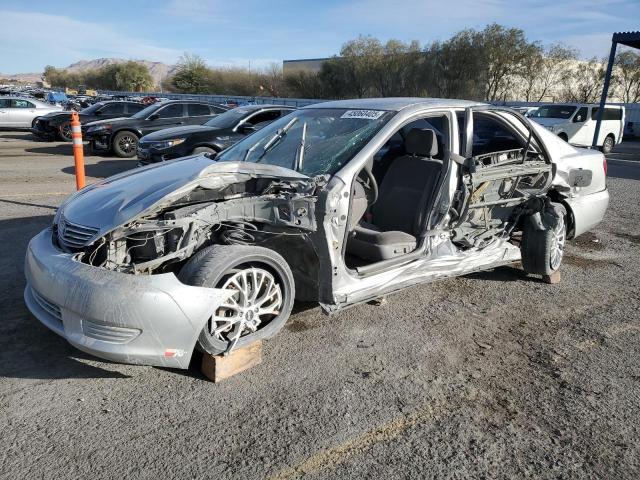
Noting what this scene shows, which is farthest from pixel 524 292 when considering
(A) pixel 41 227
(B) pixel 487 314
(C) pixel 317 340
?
(A) pixel 41 227

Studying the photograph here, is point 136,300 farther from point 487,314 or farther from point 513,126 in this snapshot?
point 513,126

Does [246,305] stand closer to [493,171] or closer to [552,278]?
[493,171]

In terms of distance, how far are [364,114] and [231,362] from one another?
87.8 inches

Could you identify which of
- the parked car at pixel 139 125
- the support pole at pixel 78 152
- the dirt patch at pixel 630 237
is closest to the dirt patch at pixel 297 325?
the support pole at pixel 78 152

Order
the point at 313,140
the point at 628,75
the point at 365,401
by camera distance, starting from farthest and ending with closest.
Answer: the point at 628,75
the point at 313,140
the point at 365,401

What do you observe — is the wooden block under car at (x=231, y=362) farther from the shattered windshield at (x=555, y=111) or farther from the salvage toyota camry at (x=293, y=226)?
the shattered windshield at (x=555, y=111)

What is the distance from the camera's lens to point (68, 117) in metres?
17.0

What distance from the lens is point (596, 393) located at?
305 centimetres

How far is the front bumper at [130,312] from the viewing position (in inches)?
107

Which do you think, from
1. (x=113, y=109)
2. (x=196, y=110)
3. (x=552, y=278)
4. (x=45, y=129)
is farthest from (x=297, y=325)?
(x=45, y=129)

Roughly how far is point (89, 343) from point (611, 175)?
13.7 m

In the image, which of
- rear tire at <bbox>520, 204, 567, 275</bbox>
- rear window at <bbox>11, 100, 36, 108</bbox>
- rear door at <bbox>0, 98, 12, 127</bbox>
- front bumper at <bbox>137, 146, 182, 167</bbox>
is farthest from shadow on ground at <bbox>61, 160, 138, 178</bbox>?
rear door at <bbox>0, 98, 12, 127</bbox>

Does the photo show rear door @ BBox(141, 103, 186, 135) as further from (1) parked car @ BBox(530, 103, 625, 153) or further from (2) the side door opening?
(1) parked car @ BBox(530, 103, 625, 153)

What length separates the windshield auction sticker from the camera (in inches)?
158
